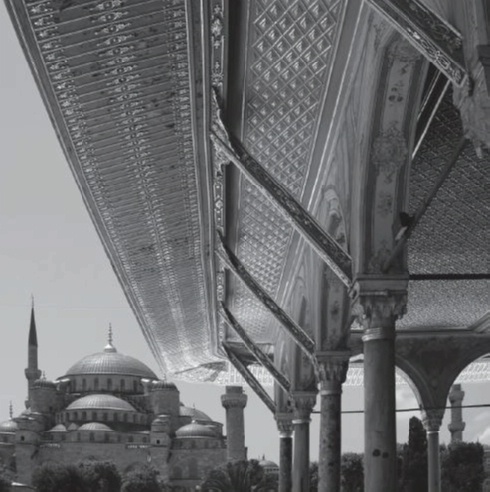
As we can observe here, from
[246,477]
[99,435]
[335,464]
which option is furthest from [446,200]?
[99,435]

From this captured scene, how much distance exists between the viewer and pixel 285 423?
27703 millimetres

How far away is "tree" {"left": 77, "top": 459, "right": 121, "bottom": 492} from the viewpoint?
92438 millimetres

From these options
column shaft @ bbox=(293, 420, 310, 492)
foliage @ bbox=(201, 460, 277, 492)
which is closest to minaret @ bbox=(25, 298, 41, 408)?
foliage @ bbox=(201, 460, 277, 492)

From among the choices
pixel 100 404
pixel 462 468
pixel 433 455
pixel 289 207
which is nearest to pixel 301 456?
pixel 433 455

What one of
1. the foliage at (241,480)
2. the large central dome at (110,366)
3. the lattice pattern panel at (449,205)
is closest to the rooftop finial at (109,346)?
the large central dome at (110,366)

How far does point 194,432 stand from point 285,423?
8730 cm

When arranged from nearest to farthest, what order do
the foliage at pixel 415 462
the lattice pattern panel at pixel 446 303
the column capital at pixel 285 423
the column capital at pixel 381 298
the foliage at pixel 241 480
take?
1. the column capital at pixel 381 298
2. the lattice pattern panel at pixel 446 303
3. the column capital at pixel 285 423
4. the foliage at pixel 415 462
5. the foliage at pixel 241 480

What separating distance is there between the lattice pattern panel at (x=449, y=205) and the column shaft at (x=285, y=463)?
21.9ft

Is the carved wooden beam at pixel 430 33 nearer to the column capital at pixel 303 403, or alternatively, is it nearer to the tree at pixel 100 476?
the column capital at pixel 303 403

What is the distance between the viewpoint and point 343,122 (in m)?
12.6

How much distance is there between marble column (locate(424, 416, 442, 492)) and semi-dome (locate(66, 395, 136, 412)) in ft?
293

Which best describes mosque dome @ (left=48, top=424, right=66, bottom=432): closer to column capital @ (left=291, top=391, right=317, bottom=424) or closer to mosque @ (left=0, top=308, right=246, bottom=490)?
mosque @ (left=0, top=308, right=246, bottom=490)

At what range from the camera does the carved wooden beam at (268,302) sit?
17953mm

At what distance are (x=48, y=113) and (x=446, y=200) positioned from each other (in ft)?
24.7
